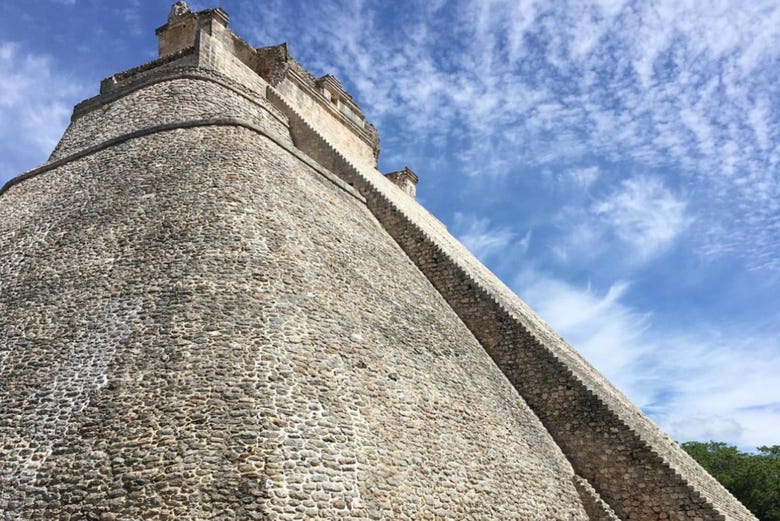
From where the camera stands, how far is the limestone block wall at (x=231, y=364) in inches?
208

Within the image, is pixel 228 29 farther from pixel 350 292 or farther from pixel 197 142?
pixel 350 292

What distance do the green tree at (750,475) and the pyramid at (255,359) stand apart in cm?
1645

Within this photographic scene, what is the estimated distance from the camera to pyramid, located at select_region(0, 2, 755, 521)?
5367mm

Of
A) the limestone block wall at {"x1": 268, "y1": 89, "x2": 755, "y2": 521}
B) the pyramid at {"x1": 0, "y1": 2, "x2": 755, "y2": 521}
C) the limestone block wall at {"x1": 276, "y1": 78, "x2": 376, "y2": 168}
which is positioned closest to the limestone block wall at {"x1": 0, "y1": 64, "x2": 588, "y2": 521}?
the pyramid at {"x1": 0, "y1": 2, "x2": 755, "y2": 521}

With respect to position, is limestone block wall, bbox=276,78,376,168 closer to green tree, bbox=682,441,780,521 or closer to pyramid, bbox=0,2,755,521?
pyramid, bbox=0,2,755,521

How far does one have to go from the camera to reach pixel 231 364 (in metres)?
6.09

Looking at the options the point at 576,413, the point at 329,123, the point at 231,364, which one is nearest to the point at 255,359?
the point at 231,364

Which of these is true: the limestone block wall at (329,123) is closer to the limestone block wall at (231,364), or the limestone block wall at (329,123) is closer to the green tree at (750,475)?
the limestone block wall at (231,364)

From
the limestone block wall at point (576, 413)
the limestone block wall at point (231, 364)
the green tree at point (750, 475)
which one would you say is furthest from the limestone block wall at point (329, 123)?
the green tree at point (750, 475)

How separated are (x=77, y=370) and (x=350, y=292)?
3383 millimetres

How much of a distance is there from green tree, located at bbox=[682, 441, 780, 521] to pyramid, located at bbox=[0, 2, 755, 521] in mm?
16453

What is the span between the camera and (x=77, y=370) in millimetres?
6273

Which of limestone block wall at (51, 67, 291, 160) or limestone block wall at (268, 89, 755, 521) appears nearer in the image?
limestone block wall at (268, 89, 755, 521)

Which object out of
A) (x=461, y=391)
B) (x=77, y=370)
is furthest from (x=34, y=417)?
(x=461, y=391)
